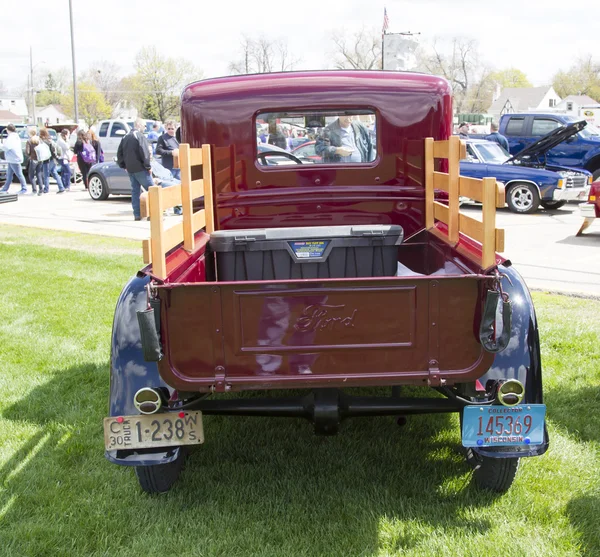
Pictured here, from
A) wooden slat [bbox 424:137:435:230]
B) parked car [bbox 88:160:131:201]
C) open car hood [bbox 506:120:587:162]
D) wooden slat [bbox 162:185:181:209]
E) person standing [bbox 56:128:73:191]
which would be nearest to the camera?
wooden slat [bbox 162:185:181:209]

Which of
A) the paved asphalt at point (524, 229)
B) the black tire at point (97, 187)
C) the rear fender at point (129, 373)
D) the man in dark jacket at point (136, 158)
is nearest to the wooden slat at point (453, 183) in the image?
the rear fender at point (129, 373)

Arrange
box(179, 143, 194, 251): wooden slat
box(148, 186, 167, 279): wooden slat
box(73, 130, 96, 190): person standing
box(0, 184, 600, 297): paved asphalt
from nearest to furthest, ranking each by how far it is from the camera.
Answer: box(148, 186, 167, 279): wooden slat → box(179, 143, 194, 251): wooden slat → box(0, 184, 600, 297): paved asphalt → box(73, 130, 96, 190): person standing

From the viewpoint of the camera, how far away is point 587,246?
1058 centimetres

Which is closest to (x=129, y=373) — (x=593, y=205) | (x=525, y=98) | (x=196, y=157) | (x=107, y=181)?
(x=196, y=157)

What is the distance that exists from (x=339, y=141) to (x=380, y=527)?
2.81 meters

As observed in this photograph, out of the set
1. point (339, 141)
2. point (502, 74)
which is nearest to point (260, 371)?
point (339, 141)

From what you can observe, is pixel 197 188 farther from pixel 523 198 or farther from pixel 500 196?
pixel 523 198

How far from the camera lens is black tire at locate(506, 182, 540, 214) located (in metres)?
14.2

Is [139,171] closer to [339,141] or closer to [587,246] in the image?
[587,246]

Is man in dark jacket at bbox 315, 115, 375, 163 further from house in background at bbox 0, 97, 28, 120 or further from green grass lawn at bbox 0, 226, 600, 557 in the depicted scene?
house in background at bbox 0, 97, 28, 120

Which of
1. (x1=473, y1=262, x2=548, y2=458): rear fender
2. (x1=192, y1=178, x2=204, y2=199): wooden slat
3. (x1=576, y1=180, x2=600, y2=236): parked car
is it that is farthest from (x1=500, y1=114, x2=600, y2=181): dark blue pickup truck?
(x1=473, y1=262, x2=548, y2=458): rear fender

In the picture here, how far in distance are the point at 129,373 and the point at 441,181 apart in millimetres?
2314

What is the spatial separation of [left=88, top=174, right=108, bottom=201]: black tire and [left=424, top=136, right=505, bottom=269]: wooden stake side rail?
46.3 feet

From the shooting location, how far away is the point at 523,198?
14.4 m
